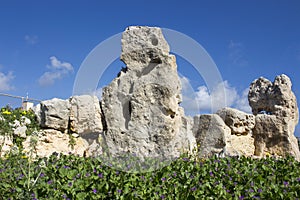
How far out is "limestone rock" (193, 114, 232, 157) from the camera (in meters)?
9.05

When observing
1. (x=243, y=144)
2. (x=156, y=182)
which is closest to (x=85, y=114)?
(x=243, y=144)

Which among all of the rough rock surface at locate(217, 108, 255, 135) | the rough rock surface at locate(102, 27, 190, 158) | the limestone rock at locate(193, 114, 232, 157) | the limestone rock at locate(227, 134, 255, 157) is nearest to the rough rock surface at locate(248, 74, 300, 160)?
the limestone rock at locate(227, 134, 255, 157)

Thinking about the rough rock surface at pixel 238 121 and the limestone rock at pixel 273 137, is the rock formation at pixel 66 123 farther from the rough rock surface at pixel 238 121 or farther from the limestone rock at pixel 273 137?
the limestone rock at pixel 273 137

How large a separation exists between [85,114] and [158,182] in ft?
16.8

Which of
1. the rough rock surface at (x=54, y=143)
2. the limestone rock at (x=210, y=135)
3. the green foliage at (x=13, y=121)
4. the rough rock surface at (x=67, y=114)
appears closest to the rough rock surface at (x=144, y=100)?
the limestone rock at (x=210, y=135)

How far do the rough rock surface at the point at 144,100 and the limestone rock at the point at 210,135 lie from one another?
2.09 meters

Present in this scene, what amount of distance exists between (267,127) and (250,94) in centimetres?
180

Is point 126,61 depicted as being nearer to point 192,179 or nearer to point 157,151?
point 157,151

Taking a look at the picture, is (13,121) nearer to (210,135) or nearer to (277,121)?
(210,135)

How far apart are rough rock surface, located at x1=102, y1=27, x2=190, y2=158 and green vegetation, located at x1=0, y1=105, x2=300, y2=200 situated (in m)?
0.52

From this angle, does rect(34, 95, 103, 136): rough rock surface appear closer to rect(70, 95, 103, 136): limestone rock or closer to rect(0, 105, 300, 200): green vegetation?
rect(70, 95, 103, 136): limestone rock

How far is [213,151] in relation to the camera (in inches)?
355

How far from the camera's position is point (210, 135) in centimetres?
936


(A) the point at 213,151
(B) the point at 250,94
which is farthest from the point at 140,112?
(B) the point at 250,94
